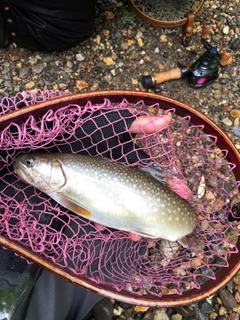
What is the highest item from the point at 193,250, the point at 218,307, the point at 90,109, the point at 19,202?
the point at 90,109

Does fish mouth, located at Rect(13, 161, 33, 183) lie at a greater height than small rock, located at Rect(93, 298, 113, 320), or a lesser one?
greater

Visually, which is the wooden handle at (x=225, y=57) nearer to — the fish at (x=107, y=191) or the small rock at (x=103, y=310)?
the fish at (x=107, y=191)

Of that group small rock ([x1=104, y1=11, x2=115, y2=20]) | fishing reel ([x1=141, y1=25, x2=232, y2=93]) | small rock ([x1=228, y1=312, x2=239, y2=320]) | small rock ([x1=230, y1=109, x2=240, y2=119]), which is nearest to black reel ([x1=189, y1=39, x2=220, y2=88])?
fishing reel ([x1=141, y1=25, x2=232, y2=93])

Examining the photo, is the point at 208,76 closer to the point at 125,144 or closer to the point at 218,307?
the point at 125,144

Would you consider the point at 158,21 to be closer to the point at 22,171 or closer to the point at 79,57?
the point at 79,57

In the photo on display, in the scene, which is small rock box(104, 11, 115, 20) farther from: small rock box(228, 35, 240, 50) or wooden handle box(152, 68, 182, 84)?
small rock box(228, 35, 240, 50)

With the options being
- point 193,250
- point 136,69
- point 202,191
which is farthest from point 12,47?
point 193,250

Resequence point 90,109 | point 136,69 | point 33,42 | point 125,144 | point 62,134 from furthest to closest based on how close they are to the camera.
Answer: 1. point 136,69
2. point 33,42
3. point 125,144
4. point 62,134
5. point 90,109
